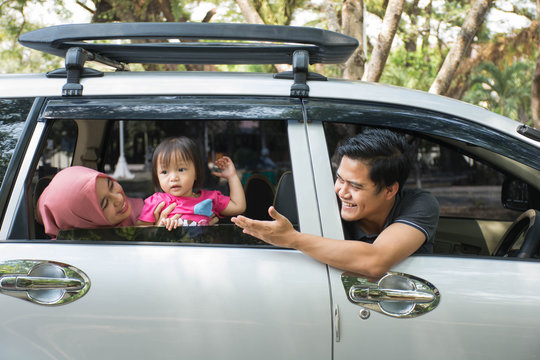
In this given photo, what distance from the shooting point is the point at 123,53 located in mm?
2252

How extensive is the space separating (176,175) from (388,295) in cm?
112

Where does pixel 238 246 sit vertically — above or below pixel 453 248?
below

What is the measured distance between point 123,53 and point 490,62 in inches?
674

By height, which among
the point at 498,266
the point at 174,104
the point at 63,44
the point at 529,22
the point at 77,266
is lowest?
the point at 498,266

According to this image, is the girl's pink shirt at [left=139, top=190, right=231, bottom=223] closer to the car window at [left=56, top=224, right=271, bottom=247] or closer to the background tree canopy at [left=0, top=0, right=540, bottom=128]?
the car window at [left=56, top=224, right=271, bottom=247]

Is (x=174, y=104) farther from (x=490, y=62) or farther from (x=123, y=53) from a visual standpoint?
(x=490, y=62)

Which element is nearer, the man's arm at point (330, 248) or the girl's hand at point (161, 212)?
the man's arm at point (330, 248)

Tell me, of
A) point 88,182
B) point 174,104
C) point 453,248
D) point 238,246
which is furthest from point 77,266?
point 453,248

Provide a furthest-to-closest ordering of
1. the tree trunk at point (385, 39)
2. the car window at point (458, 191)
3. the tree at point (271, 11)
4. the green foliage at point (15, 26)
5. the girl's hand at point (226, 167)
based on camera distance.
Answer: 1. the green foliage at point (15, 26)
2. the tree at point (271, 11)
3. the tree trunk at point (385, 39)
4. the car window at point (458, 191)
5. the girl's hand at point (226, 167)

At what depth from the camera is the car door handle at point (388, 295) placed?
5.64 feet

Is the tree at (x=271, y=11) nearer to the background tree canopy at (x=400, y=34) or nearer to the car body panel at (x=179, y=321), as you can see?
the background tree canopy at (x=400, y=34)

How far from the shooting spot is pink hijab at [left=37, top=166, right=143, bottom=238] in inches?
77.8

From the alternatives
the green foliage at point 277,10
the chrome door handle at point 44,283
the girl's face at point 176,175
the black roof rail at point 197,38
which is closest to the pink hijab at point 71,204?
the chrome door handle at point 44,283

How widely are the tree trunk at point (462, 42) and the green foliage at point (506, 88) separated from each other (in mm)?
12042
